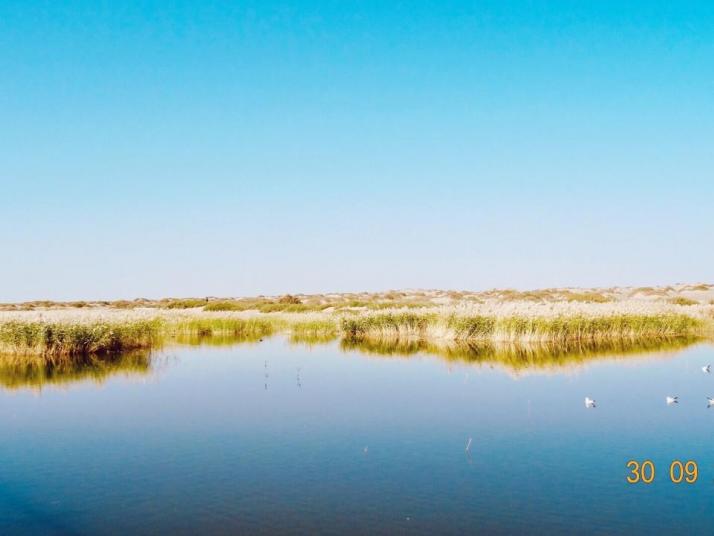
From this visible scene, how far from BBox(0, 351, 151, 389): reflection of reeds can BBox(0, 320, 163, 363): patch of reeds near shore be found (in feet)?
1.69

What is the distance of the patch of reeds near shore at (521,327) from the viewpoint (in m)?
24.5

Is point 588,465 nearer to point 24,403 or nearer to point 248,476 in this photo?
point 248,476

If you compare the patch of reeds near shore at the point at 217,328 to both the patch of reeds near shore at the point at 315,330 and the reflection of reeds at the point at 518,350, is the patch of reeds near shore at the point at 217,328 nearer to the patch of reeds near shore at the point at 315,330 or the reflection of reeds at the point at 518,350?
the patch of reeds near shore at the point at 315,330

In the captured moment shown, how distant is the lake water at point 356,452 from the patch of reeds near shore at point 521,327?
6.94 m

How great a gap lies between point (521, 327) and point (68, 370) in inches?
616

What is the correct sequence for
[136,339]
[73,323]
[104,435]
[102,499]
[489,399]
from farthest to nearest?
1. [136,339]
2. [73,323]
3. [489,399]
4. [104,435]
5. [102,499]

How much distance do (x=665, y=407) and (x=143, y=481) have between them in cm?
963

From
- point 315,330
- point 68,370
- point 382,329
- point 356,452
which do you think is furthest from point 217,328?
point 356,452

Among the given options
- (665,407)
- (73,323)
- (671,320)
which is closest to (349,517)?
(665,407)

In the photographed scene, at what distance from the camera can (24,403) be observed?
14.0 metres

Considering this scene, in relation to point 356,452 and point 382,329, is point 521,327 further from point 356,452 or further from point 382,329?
point 356,452
